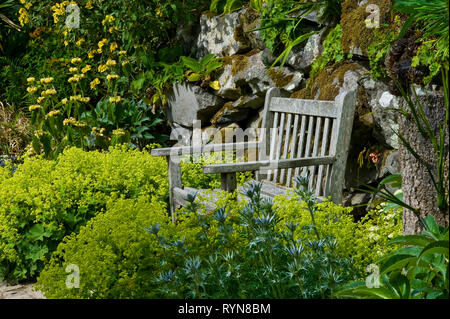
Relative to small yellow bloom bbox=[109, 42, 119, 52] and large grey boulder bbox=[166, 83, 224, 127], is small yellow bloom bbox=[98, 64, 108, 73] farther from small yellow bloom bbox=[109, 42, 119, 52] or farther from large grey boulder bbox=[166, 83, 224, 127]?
large grey boulder bbox=[166, 83, 224, 127]

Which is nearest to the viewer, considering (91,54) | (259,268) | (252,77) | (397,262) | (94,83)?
(397,262)

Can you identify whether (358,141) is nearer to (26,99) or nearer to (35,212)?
(35,212)

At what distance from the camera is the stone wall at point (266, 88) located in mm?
3699

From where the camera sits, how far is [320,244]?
1.78 m

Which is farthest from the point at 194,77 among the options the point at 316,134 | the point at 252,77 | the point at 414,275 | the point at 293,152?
the point at 414,275

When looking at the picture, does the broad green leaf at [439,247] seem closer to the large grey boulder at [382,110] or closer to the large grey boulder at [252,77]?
the large grey boulder at [382,110]

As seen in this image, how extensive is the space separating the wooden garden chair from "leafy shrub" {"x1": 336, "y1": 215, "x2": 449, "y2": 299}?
137 centimetres

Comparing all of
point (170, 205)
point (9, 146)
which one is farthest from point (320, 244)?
point (9, 146)

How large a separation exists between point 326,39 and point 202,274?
2.87m

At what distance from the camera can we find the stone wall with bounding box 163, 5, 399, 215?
3699mm

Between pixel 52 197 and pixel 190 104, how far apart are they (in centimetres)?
246

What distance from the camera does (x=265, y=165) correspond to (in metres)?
3.09

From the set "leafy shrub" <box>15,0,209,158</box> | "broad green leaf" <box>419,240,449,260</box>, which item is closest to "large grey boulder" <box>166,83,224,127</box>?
"leafy shrub" <box>15,0,209,158</box>

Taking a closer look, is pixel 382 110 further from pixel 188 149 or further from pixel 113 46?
pixel 113 46
